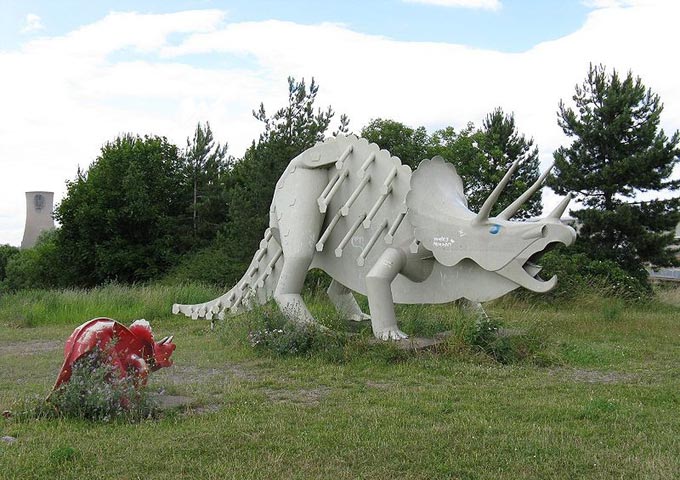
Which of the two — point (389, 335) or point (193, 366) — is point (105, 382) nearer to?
point (193, 366)

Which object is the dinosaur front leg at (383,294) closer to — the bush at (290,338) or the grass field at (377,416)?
the grass field at (377,416)

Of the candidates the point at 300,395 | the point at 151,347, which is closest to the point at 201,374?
the point at 151,347

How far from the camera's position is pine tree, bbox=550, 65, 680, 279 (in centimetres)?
1856

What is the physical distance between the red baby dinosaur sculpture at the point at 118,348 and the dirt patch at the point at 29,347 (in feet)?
12.5

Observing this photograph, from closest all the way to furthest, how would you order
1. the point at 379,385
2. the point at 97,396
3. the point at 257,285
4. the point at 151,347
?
the point at 97,396, the point at 151,347, the point at 379,385, the point at 257,285

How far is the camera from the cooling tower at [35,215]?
52.8 m

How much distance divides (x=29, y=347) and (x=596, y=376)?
23.6 ft

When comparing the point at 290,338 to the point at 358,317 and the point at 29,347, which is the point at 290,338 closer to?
the point at 358,317

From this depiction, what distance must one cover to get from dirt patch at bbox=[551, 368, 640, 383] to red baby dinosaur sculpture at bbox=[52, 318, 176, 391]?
151 inches

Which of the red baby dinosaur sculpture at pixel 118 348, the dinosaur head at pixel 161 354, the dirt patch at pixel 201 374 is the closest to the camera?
the red baby dinosaur sculpture at pixel 118 348

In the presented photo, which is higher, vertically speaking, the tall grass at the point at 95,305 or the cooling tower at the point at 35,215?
the cooling tower at the point at 35,215

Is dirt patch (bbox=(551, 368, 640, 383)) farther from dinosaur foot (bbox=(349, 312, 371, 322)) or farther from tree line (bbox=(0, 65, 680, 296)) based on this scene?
tree line (bbox=(0, 65, 680, 296))

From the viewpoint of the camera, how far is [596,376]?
7109 millimetres

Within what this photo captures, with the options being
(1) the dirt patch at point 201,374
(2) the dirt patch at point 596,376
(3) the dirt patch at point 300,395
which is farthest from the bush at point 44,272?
(2) the dirt patch at point 596,376
